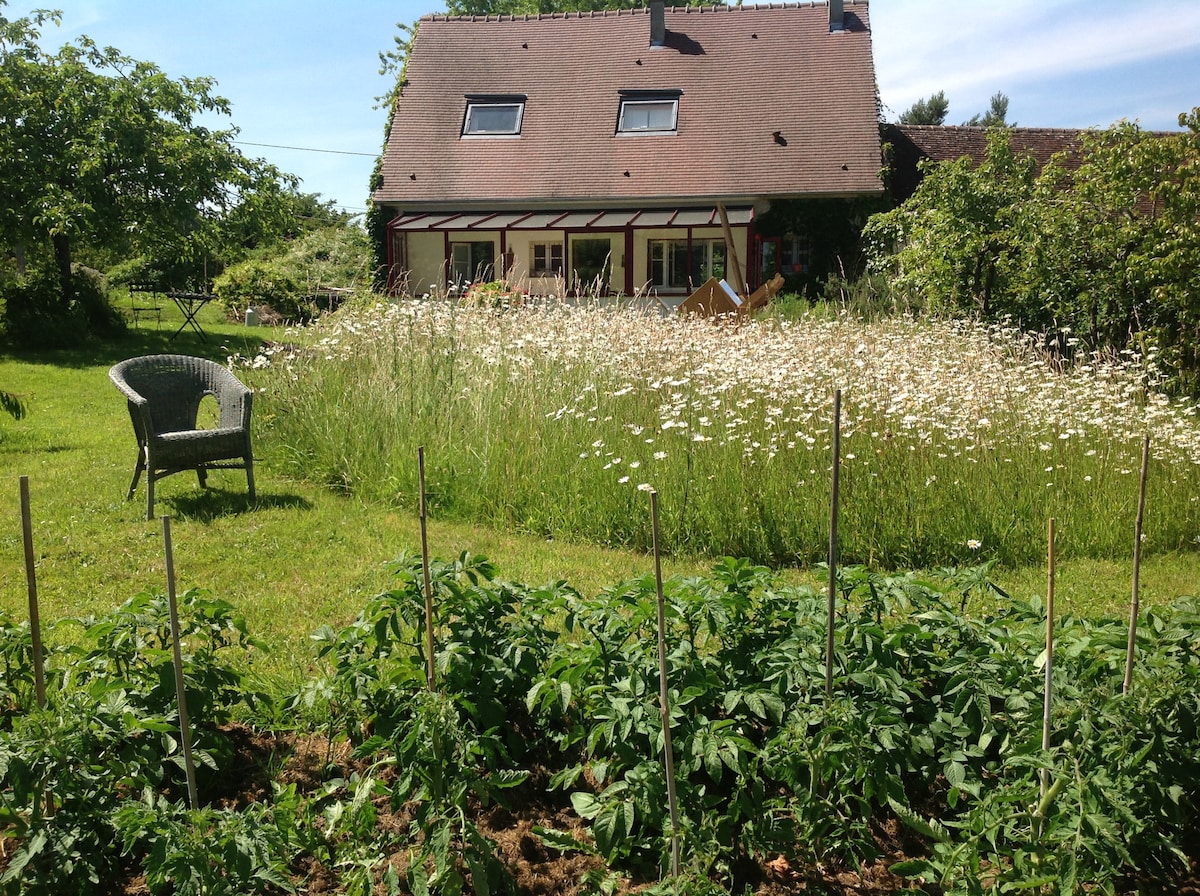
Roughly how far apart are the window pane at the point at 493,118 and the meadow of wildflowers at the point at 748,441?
16.3 m

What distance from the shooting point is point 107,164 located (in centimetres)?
1627

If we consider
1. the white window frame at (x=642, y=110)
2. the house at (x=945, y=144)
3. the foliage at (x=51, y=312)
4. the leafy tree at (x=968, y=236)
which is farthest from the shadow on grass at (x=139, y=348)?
the house at (x=945, y=144)

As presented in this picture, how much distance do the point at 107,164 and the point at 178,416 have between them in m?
11.8

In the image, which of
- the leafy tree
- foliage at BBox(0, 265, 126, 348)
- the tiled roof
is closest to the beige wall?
the tiled roof

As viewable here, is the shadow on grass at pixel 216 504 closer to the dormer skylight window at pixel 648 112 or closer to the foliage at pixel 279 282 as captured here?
the foliage at pixel 279 282

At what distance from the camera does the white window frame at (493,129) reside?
22625 mm

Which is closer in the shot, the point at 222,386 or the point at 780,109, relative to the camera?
the point at 222,386

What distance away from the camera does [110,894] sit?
7.66 ft

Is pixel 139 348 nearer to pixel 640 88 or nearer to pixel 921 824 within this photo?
pixel 640 88

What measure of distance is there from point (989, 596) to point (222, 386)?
4.95 meters

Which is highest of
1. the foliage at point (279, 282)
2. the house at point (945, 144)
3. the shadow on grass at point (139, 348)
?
the house at point (945, 144)

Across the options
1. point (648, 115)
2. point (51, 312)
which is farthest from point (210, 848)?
point (648, 115)

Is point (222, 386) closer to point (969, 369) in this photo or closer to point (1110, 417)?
point (969, 369)

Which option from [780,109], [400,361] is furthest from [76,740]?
[780,109]
